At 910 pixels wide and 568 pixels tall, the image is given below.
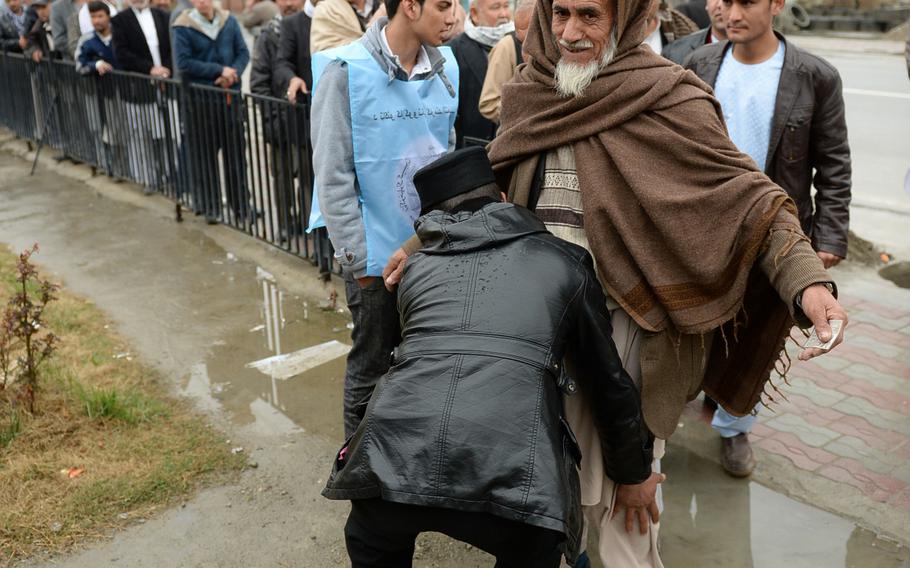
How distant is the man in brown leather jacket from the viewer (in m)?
3.75

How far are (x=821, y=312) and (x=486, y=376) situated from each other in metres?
0.84

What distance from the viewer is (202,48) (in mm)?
8047

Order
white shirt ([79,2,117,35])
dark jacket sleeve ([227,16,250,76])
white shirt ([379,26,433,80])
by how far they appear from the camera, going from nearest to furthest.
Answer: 1. white shirt ([379,26,433,80])
2. dark jacket sleeve ([227,16,250,76])
3. white shirt ([79,2,117,35])

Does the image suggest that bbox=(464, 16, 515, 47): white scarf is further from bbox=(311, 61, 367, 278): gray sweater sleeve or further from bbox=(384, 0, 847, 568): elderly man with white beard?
bbox=(384, 0, 847, 568): elderly man with white beard

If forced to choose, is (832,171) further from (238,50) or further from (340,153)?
(238,50)

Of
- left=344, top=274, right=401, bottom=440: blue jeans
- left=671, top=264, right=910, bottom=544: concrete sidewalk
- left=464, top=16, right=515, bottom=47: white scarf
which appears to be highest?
left=464, top=16, right=515, bottom=47: white scarf

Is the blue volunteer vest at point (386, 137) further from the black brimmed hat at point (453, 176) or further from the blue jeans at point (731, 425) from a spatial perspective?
the blue jeans at point (731, 425)

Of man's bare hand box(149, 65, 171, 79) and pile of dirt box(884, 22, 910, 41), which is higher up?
man's bare hand box(149, 65, 171, 79)

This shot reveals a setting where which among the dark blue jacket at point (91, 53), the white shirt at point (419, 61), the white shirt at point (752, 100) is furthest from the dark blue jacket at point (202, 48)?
the white shirt at point (752, 100)

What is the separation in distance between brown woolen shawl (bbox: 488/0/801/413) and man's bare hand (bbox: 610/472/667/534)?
50 centimetres

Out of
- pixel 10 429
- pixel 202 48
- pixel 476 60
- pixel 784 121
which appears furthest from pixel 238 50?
pixel 784 121

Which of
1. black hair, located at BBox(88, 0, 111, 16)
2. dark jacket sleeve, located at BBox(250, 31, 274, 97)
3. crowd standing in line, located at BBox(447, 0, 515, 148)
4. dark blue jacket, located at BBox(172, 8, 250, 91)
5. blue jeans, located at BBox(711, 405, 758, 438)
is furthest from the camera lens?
black hair, located at BBox(88, 0, 111, 16)

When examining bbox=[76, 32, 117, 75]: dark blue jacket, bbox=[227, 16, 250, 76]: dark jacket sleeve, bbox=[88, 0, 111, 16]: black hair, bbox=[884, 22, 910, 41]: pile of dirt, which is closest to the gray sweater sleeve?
bbox=[227, 16, 250, 76]: dark jacket sleeve

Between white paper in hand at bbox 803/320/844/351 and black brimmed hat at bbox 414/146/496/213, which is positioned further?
black brimmed hat at bbox 414/146/496/213
